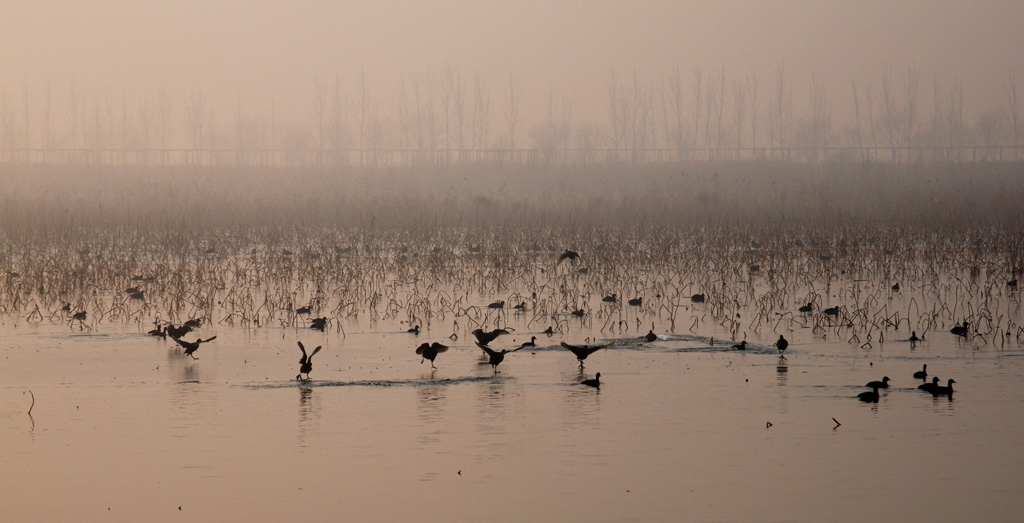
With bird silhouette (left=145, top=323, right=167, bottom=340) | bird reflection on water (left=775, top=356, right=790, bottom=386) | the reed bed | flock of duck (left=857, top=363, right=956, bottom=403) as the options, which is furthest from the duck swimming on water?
bird silhouette (left=145, top=323, right=167, bottom=340)

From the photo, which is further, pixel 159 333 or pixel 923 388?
pixel 159 333

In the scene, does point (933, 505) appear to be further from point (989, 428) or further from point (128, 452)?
point (128, 452)

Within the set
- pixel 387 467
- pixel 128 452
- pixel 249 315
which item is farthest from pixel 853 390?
pixel 249 315

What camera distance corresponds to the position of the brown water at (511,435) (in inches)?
214

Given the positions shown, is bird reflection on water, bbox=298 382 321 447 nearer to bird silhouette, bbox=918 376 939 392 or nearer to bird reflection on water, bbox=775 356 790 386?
bird reflection on water, bbox=775 356 790 386

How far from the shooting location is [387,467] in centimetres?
606

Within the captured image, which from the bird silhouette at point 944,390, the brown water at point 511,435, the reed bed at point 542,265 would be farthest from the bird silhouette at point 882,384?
the reed bed at point 542,265

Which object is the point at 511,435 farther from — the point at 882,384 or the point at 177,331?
the point at 177,331

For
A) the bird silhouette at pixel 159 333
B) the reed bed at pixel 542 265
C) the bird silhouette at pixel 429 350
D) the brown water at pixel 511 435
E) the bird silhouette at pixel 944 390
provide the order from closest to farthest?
the brown water at pixel 511 435
the bird silhouette at pixel 944 390
the bird silhouette at pixel 429 350
the bird silhouette at pixel 159 333
the reed bed at pixel 542 265

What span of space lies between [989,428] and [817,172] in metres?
39.3

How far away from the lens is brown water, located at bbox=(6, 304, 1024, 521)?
543 cm

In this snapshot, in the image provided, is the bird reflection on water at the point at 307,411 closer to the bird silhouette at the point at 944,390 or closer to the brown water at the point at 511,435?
the brown water at the point at 511,435

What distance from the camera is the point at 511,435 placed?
6844 mm

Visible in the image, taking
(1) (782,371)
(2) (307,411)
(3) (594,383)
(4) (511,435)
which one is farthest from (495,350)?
(4) (511,435)
